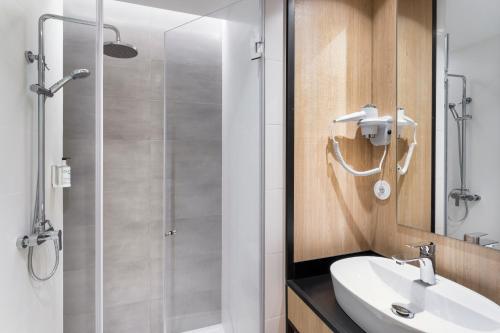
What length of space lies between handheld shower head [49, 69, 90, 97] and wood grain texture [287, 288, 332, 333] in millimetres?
1236

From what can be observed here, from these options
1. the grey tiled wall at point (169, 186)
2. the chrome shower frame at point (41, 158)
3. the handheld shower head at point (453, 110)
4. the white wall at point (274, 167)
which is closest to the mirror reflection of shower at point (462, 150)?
the handheld shower head at point (453, 110)

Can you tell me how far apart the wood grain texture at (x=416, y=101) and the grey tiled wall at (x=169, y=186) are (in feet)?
2.84

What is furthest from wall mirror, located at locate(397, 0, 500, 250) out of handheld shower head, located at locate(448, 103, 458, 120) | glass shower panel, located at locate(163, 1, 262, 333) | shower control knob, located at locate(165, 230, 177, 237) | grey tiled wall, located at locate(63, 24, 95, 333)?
grey tiled wall, located at locate(63, 24, 95, 333)

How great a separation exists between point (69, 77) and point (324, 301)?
1293 millimetres

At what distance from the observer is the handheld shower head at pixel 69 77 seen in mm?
933

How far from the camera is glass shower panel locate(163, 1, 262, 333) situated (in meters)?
1.27

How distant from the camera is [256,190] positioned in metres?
1.26

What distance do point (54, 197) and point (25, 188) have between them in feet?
0.32

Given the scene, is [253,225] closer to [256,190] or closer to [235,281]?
[256,190]

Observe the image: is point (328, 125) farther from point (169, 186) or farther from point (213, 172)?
point (169, 186)

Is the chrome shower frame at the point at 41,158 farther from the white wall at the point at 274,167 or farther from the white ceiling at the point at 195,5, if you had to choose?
the white wall at the point at 274,167

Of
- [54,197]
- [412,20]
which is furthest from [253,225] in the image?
[412,20]

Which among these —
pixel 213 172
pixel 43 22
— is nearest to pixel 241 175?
pixel 213 172

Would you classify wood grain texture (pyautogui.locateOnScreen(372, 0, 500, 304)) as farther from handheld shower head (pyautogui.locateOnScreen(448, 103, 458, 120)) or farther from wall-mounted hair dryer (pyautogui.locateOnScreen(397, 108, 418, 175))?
handheld shower head (pyautogui.locateOnScreen(448, 103, 458, 120))
